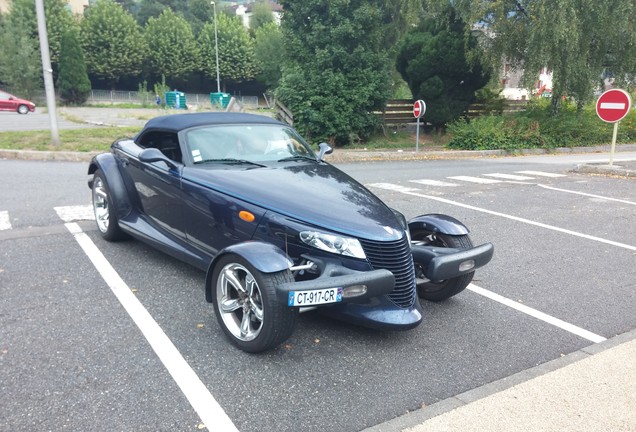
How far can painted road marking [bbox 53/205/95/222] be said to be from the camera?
6844mm

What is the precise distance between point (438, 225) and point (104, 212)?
12.4 feet

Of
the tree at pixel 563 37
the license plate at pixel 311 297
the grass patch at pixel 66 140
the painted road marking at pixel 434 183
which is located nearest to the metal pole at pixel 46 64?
the grass patch at pixel 66 140

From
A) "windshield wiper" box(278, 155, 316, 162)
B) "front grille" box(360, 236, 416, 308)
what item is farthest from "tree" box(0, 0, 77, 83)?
"front grille" box(360, 236, 416, 308)

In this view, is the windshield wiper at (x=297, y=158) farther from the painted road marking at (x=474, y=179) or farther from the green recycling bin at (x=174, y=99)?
the green recycling bin at (x=174, y=99)

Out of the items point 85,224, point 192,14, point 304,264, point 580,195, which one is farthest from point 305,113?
point 192,14

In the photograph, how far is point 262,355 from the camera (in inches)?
135

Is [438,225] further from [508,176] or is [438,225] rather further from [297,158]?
[508,176]

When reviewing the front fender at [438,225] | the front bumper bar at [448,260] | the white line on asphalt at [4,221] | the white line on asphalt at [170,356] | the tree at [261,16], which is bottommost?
the white line on asphalt at [170,356]

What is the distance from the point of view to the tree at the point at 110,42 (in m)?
47.2

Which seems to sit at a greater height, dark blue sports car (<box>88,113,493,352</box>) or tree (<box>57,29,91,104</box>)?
tree (<box>57,29,91,104</box>)

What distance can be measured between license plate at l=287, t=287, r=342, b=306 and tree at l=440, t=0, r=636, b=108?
17.1 m

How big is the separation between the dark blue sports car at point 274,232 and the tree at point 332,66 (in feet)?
40.9

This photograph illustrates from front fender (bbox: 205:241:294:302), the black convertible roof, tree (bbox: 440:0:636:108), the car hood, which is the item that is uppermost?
tree (bbox: 440:0:636:108)

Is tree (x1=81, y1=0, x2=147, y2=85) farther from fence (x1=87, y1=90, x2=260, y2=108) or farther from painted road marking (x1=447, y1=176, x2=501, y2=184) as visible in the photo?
painted road marking (x1=447, y1=176, x2=501, y2=184)
